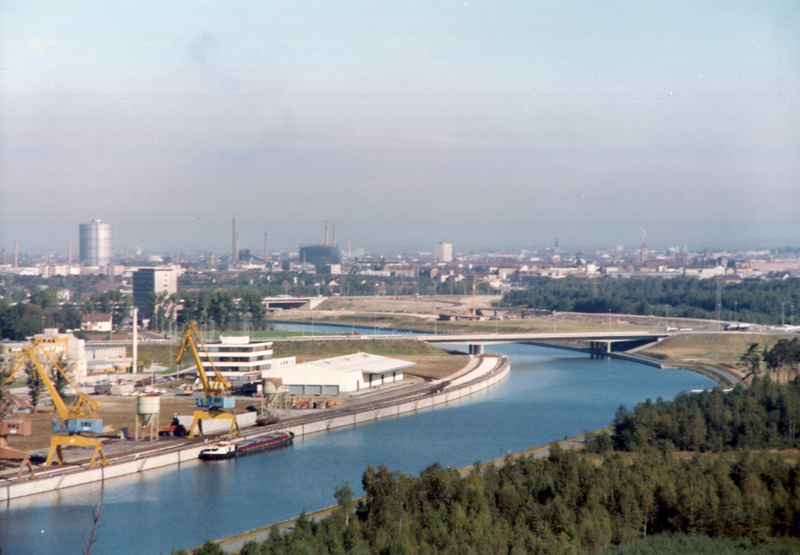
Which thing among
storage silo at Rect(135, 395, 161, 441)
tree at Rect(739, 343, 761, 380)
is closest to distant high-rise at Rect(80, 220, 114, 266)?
tree at Rect(739, 343, 761, 380)

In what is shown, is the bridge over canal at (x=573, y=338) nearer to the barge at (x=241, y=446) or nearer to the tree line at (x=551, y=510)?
the barge at (x=241, y=446)

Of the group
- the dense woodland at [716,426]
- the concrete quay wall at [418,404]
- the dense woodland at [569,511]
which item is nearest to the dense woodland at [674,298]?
the concrete quay wall at [418,404]

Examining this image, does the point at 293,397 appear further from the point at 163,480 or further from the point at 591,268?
the point at 591,268

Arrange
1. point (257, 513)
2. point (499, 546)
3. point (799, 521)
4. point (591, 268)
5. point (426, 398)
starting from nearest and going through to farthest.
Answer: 1. point (499, 546)
2. point (799, 521)
3. point (257, 513)
4. point (426, 398)
5. point (591, 268)

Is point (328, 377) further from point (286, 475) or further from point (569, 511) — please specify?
point (569, 511)

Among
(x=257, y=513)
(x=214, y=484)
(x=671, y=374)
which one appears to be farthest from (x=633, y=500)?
(x=671, y=374)

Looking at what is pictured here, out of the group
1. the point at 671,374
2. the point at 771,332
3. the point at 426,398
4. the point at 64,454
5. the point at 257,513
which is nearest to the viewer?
the point at 257,513
